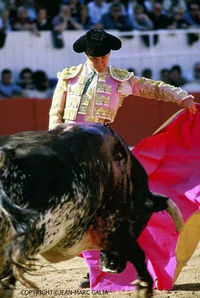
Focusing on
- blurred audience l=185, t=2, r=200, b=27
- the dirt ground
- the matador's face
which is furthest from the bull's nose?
blurred audience l=185, t=2, r=200, b=27

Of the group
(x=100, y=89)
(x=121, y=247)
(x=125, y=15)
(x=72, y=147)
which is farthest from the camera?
(x=125, y=15)

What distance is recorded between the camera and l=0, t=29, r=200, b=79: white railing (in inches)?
333

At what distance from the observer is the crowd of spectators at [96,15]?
836 centimetres

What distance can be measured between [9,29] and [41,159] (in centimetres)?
586

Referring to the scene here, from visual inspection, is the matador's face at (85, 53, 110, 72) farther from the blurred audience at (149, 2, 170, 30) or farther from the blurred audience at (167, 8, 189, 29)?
the blurred audience at (167, 8, 189, 29)

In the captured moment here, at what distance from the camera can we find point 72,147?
9.93 ft

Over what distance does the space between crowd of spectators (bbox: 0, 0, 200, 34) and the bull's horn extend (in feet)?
16.1

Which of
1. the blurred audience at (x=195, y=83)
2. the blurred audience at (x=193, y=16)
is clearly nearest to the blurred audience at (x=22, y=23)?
the blurred audience at (x=195, y=83)

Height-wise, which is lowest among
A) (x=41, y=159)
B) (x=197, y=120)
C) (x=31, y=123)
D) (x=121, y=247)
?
(x=31, y=123)

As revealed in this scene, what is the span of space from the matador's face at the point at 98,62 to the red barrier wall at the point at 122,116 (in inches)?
171

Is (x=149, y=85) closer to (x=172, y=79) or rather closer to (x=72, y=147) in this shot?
(x=72, y=147)

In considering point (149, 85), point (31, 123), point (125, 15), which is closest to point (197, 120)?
point (149, 85)

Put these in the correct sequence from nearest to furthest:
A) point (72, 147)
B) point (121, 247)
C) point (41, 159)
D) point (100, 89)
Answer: point (41, 159), point (72, 147), point (121, 247), point (100, 89)

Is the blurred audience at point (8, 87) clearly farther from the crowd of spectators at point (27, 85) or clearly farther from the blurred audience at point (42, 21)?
the blurred audience at point (42, 21)
